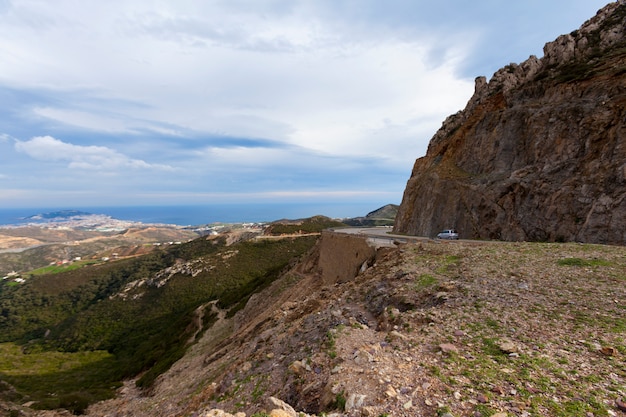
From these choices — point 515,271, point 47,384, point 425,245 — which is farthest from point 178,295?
point 515,271

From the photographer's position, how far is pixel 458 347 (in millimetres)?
7852

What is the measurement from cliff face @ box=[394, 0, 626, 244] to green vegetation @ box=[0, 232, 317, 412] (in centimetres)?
2830

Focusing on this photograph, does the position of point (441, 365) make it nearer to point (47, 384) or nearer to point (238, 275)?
point (47, 384)

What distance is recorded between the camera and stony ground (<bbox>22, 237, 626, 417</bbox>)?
5613 millimetres

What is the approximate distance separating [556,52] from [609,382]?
38.7 metres

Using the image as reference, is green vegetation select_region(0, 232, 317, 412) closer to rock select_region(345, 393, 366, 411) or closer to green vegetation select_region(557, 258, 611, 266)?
rock select_region(345, 393, 366, 411)

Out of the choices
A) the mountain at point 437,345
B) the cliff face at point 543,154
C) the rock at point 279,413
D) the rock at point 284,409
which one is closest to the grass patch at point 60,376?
the mountain at point 437,345

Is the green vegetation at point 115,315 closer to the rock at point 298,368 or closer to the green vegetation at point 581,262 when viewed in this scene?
the rock at point 298,368

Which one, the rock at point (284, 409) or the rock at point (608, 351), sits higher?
the rock at point (608, 351)

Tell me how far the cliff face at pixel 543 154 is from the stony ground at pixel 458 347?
7590mm

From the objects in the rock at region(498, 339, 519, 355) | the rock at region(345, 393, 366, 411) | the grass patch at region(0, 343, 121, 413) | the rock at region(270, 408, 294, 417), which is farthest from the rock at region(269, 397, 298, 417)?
→ the grass patch at region(0, 343, 121, 413)

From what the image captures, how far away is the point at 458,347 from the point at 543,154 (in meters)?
25.6

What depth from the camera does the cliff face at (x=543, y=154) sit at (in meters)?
21.9

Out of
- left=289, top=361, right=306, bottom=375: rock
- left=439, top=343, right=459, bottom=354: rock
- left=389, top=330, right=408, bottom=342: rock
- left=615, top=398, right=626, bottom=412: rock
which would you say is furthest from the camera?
left=389, top=330, right=408, bottom=342: rock
